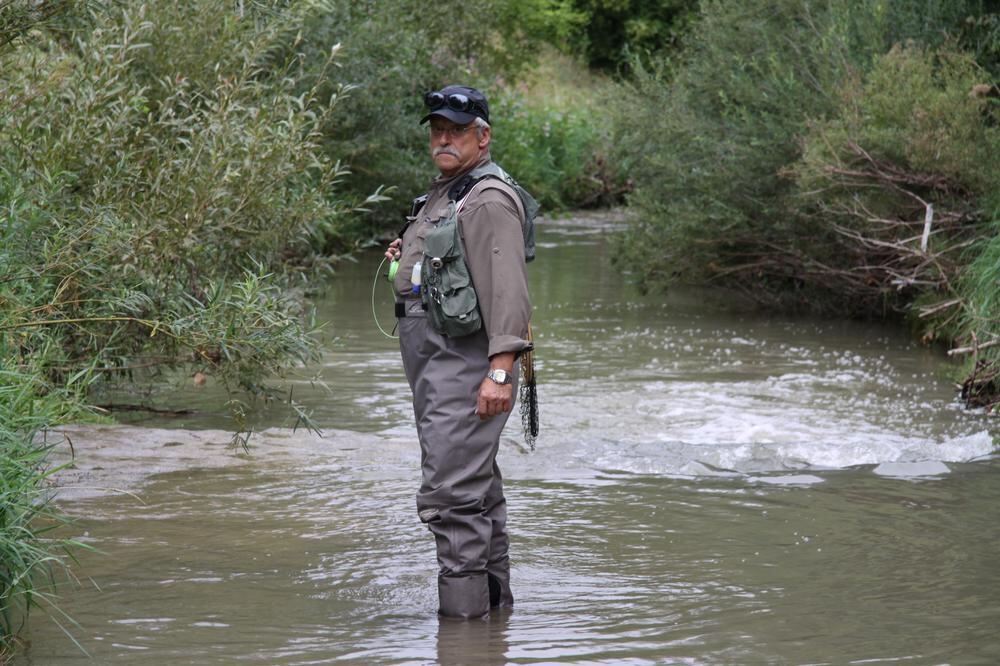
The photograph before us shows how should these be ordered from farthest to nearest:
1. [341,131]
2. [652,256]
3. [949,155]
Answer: [341,131] → [652,256] → [949,155]

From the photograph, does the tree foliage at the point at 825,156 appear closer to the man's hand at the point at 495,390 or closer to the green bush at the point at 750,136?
the green bush at the point at 750,136

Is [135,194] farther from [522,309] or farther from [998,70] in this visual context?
[998,70]

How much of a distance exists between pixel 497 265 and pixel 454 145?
52 cm

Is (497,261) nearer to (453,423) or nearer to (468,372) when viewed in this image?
(468,372)

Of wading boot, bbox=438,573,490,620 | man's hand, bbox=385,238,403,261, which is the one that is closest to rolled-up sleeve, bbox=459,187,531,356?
man's hand, bbox=385,238,403,261

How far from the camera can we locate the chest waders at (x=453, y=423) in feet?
16.2

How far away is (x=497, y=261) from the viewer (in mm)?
4926

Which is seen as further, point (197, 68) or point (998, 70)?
point (998, 70)

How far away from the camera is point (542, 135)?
1161 inches

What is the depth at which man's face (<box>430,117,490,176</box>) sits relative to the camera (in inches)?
202

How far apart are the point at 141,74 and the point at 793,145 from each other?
255 inches

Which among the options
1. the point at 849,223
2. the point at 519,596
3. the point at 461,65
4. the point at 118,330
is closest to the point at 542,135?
the point at 461,65

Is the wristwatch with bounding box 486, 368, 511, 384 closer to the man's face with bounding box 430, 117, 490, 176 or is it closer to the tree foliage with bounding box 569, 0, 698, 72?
the man's face with bounding box 430, 117, 490, 176

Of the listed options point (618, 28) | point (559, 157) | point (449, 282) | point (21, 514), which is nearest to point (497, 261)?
point (449, 282)
